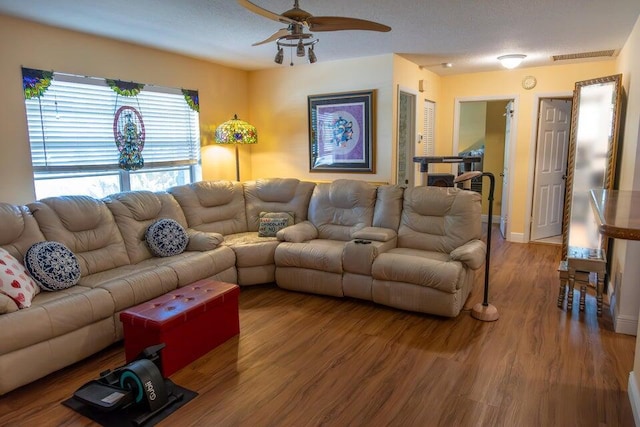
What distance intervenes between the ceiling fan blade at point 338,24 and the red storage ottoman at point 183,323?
1901 millimetres

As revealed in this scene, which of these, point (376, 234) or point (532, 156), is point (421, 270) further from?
point (532, 156)

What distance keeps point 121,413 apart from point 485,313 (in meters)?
2.68

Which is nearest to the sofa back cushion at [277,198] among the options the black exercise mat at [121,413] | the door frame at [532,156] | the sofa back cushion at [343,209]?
the sofa back cushion at [343,209]

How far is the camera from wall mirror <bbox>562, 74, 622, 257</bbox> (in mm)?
3914

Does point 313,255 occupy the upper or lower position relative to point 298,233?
lower

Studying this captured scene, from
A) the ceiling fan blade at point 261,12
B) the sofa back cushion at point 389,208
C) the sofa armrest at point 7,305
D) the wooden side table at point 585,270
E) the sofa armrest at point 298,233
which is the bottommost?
the wooden side table at point 585,270

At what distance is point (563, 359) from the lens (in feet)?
9.04

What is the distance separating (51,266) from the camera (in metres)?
2.88

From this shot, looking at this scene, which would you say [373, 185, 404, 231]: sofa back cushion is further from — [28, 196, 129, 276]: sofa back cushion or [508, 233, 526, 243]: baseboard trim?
[508, 233, 526, 243]: baseboard trim

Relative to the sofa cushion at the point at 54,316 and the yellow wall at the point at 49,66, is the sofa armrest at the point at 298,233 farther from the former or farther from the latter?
the yellow wall at the point at 49,66

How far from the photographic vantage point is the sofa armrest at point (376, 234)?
3.81 meters

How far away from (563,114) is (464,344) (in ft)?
13.8

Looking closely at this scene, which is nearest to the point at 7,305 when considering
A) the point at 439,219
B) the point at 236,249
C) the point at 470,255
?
the point at 236,249

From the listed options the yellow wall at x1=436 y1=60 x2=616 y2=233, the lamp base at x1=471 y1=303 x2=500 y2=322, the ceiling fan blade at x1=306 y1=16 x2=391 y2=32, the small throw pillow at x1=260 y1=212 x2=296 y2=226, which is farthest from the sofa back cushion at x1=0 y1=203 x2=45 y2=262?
the yellow wall at x1=436 y1=60 x2=616 y2=233
